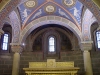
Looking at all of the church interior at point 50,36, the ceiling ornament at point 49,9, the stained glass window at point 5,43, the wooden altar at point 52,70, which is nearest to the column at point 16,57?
the church interior at point 50,36

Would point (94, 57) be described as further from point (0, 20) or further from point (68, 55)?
point (0, 20)

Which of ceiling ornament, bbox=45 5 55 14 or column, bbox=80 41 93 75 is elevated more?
ceiling ornament, bbox=45 5 55 14

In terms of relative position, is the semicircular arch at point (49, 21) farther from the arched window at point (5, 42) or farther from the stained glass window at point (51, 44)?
the arched window at point (5, 42)

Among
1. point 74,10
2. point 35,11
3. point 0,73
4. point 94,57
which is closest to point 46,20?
point 35,11

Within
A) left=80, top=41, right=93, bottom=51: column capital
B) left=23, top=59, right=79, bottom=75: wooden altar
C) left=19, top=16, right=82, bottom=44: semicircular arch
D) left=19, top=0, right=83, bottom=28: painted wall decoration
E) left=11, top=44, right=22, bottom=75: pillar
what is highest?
left=19, top=0, right=83, bottom=28: painted wall decoration

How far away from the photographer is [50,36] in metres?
14.1

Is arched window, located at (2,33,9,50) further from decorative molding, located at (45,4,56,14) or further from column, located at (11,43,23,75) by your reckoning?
decorative molding, located at (45,4,56,14)

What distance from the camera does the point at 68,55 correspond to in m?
13.3

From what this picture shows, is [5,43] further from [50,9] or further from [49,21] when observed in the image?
[50,9]

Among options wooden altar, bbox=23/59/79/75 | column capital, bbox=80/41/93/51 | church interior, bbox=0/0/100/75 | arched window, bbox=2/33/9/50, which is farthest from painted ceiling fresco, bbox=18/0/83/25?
wooden altar, bbox=23/59/79/75

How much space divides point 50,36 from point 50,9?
3.38m

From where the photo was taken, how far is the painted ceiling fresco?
34.3 feet

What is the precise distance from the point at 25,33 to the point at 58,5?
306 centimetres

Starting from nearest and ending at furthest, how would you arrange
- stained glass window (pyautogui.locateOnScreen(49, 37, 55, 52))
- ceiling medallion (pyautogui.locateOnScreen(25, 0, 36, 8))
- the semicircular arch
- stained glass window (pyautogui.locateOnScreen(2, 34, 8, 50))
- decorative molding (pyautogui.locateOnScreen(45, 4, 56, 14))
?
ceiling medallion (pyautogui.locateOnScreen(25, 0, 36, 8)), decorative molding (pyautogui.locateOnScreen(45, 4, 56, 14)), the semicircular arch, stained glass window (pyautogui.locateOnScreen(2, 34, 8, 50)), stained glass window (pyautogui.locateOnScreen(49, 37, 55, 52))
